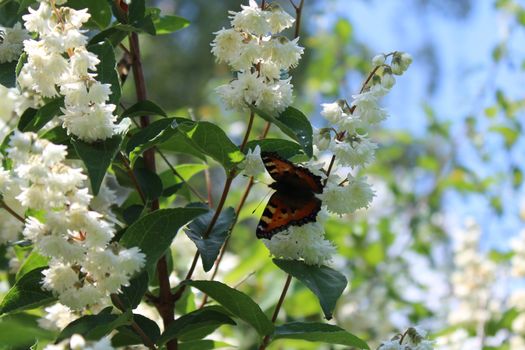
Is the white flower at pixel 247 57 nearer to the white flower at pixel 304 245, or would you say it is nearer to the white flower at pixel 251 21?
the white flower at pixel 251 21

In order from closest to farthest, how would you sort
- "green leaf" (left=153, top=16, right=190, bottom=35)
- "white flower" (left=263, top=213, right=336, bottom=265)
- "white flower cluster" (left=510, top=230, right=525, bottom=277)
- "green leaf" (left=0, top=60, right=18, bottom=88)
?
1. "white flower" (left=263, top=213, right=336, bottom=265)
2. "green leaf" (left=0, top=60, right=18, bottom=88)
3. "green leaf" (left=153, top=16, right=190, bottom=35)
4. "white flower cluster" (left=510, top=230, right=525, bottom=277)

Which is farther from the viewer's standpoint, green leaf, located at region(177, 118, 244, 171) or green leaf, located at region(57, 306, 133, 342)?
green leaf, located at region(177, 118, 244, 171)

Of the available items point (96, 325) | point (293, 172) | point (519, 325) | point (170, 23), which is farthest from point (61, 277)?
point (519, 325)

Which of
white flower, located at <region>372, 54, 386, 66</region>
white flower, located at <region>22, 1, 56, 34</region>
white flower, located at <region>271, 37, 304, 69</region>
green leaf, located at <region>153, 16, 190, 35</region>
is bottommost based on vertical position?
white flower, located at <region>22, 1, 56, 34</region>

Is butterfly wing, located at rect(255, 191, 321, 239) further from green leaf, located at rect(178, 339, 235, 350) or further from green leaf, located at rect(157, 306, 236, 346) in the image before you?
green leaf, located at rect(178, 339, 235, 350)

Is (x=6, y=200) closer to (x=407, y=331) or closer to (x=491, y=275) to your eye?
(x=407, y=331)

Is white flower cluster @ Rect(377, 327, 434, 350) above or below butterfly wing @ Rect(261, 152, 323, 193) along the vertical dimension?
below

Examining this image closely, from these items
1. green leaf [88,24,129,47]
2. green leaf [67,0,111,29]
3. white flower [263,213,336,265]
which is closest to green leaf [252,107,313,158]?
white flower [263,213,336,265]
